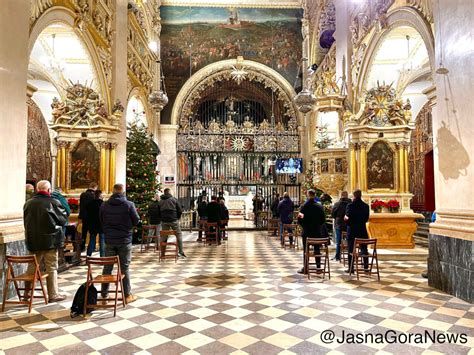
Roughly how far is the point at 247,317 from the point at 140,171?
837cm

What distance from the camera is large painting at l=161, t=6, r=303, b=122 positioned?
18.7 meters

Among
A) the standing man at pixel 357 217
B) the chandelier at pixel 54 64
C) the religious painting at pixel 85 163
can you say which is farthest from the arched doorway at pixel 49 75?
the standing man at pixel 357 217

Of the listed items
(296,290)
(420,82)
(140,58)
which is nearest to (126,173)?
(140,58)

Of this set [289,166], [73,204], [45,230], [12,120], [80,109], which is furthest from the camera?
[289,166]

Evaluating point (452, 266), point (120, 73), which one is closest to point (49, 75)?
point (120, 73)

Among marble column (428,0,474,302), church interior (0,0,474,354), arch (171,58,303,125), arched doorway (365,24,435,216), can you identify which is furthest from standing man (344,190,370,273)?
arch (171,58,303,125)

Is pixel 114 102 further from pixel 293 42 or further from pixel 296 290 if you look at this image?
pixel 293 42

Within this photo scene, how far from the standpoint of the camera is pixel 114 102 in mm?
10805

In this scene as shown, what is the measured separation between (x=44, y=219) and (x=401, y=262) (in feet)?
23.5

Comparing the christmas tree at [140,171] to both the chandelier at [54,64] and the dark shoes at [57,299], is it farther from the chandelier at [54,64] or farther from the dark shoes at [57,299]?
the dark shoes at [57,299]

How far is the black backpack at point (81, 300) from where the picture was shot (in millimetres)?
4293

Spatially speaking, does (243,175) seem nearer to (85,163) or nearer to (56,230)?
(85,163)

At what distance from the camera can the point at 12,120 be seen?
213 inches

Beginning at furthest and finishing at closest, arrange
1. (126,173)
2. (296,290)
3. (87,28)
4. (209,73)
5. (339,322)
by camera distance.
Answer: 1. (209,73)
2. (126,173)
3. (87,28)
4. (296,290)
5. (339,322)
